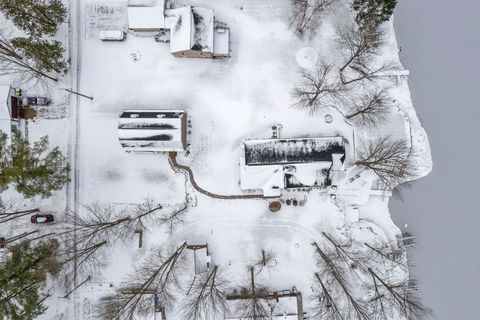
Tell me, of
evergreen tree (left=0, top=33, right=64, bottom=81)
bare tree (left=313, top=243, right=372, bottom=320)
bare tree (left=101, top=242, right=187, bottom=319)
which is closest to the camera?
evergreen tree (left=0, top=33, right=64, bottom=81)

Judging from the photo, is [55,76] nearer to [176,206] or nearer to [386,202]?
[176,206]

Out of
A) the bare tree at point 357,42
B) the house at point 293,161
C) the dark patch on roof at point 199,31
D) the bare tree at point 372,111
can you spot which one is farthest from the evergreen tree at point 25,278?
the bare tree at point 357,42

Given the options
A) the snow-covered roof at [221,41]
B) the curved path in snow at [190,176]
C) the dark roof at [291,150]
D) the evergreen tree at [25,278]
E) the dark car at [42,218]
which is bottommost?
the evergreen tree at [25,278]

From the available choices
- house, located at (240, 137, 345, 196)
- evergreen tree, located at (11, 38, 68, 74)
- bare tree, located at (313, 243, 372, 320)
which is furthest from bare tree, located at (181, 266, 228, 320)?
evergreen tree, located at (11, 38, 68, 74)

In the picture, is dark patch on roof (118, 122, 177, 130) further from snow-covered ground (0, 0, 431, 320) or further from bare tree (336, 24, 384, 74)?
bare tree (336, 24, 384, 74)

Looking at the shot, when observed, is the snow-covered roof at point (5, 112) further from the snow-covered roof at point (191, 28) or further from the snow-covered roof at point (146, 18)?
the snow-covered roof at point (191, 28)

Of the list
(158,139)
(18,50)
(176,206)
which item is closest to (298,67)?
(158,139)
